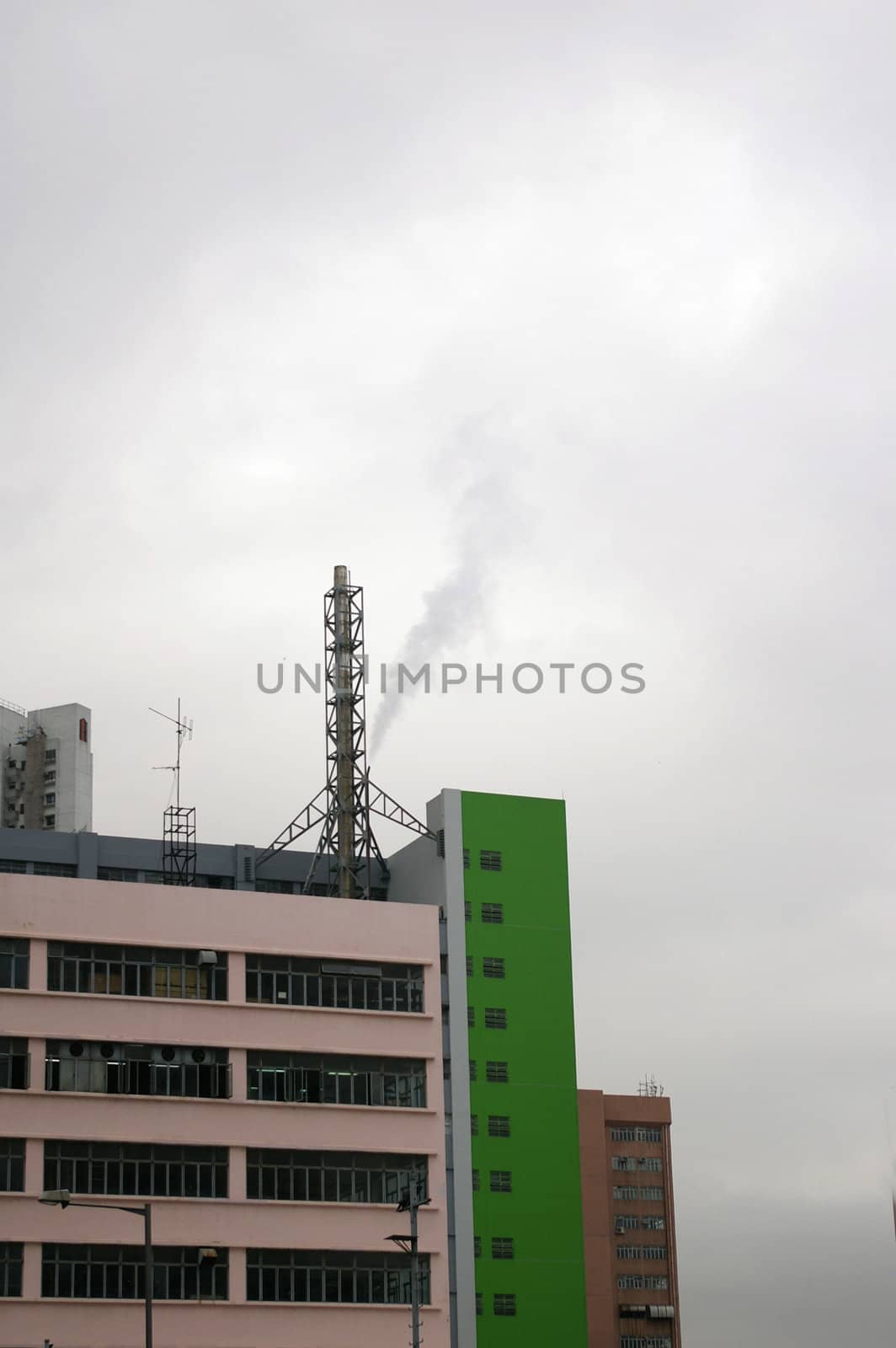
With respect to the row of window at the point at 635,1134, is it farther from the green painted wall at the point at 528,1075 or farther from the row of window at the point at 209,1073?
the row of window at the point at 209,1073

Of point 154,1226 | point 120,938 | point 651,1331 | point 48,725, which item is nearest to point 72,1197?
point 154,1226

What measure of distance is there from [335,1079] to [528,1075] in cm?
2261

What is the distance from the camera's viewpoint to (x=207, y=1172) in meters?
72.0

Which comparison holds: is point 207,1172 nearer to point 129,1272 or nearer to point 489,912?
point 129,1272

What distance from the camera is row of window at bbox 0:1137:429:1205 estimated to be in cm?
6988

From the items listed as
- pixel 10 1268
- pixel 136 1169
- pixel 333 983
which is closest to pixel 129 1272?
pixel 136 1169

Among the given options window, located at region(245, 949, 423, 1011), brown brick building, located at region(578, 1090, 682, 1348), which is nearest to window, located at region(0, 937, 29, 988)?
window, located at region(245, 949, 423, 1011)

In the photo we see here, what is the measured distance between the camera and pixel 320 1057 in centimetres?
7525

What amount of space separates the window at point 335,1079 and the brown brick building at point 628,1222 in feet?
189

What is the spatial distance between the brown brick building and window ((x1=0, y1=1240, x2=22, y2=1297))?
224ft

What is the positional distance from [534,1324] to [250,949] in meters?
30.0

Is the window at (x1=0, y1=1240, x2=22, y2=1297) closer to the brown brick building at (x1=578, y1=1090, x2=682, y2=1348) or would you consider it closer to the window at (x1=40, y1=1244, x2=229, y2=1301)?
the window at (x1=40, y1=1244, x2=229, y2=1301)

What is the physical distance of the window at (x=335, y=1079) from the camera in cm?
7419

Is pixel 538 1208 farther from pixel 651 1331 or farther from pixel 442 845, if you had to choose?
pixel 651 1331
